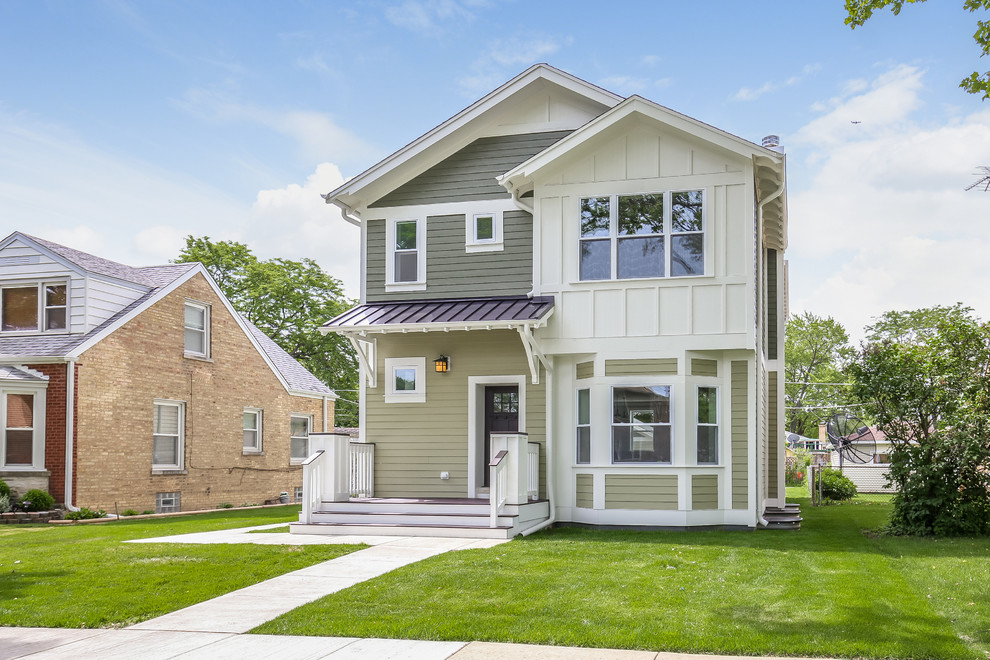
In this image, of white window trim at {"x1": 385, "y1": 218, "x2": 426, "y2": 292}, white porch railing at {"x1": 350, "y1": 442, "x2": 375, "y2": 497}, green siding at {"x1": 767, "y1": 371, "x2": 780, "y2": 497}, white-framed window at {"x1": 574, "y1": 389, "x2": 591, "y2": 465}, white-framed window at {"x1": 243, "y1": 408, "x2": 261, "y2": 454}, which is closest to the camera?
white-framed window at {"x1": 574, "y1": 389, "x2": 591, "y2": 465}

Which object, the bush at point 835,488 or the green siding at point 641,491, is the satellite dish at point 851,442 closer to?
the bush at point 835,488

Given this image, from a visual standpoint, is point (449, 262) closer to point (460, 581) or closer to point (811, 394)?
point (460, 581)

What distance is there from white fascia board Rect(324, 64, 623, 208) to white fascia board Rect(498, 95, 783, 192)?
1.05 m

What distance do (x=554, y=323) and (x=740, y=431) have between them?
140 inches

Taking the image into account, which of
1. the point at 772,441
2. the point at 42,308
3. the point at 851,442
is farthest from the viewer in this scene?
the point at 851,442

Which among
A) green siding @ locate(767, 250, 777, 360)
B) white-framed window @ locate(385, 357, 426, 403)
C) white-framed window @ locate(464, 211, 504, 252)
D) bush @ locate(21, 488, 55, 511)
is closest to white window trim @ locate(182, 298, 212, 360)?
bush @ locate(21, 488, 55, 511)

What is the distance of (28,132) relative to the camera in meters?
20.3

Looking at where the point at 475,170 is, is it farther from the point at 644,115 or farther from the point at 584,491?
the point at 584,491

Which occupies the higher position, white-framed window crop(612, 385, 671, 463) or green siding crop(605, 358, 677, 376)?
green siding crop(605, 358, 677, 376)

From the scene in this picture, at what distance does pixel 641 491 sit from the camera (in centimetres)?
1540

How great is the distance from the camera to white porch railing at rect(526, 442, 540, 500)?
15430 millimetres

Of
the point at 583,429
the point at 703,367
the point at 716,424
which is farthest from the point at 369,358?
the point at 716,424

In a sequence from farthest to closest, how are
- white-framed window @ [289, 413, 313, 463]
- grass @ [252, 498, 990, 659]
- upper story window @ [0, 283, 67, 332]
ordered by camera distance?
white-framed window @ [289, 413, 313, 463]
upper story window @ [0, 283, 67, 332]
grass @ [252, 498, 990, 659]

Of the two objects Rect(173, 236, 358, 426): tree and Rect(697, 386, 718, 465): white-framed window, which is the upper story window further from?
Rect(173, 236, 358, 426): tree
